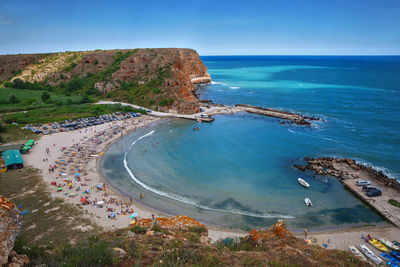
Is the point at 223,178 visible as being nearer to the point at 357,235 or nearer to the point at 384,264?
the point at 357,235

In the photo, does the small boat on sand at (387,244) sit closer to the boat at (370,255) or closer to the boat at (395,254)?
the boat at (395,254)

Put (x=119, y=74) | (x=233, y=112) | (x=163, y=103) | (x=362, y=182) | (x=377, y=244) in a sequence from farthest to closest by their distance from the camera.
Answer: (x=119, y=74) < (x=163, y=103) < (x=233, y=112) < (x=362, y=182) < (x=377, y=244)

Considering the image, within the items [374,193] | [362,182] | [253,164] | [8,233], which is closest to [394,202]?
[374,193]

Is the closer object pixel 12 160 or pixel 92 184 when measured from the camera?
pixel 92 184

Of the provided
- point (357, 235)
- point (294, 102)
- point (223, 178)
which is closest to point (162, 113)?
point (223, 178)

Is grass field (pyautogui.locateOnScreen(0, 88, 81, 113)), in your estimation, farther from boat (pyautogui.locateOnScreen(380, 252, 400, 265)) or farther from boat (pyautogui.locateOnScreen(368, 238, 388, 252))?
boat (pyautogui.locateOnScreen(380, 252, 400, 265))

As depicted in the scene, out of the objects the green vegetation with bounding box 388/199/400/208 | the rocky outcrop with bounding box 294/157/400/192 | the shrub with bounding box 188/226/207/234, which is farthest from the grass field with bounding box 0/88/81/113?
the green vegetation with bounding box 388/199/400/208

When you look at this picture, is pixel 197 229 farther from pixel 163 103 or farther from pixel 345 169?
pixel 163 103
